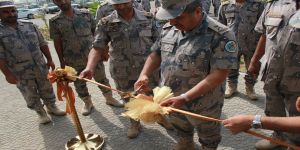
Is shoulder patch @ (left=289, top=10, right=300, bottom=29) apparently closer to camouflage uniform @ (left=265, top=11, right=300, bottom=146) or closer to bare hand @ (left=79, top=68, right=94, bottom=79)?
camouflage uniform @ (left=265, top=11, right=300, bottom=146)

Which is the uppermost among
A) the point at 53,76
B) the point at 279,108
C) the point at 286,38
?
the point at 286,38

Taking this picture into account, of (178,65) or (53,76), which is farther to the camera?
(53,76)

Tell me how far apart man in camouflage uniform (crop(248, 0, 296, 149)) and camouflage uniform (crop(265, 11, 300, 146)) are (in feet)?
0.16

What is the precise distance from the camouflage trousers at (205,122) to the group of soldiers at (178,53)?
0.03 feet

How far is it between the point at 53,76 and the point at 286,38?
103 inches

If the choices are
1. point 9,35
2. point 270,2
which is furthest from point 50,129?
point 270,2

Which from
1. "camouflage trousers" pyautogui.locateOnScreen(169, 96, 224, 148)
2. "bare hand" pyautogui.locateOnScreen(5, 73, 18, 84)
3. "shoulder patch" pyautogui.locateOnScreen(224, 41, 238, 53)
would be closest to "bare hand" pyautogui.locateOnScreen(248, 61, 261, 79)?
"camouflage trousers" pyautogui.locateOnScreen(169, 96, 224, 148)

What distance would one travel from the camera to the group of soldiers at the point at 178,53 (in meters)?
2.84

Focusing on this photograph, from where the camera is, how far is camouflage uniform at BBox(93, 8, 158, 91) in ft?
13.5

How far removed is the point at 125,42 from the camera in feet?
14.0

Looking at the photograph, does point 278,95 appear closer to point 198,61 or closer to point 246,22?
point 198,61

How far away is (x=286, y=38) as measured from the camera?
9.94 feet

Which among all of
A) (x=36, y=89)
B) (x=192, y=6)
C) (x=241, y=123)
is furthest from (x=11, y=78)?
(x=241, y=123)

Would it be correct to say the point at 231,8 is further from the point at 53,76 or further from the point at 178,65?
the point at 53,76
